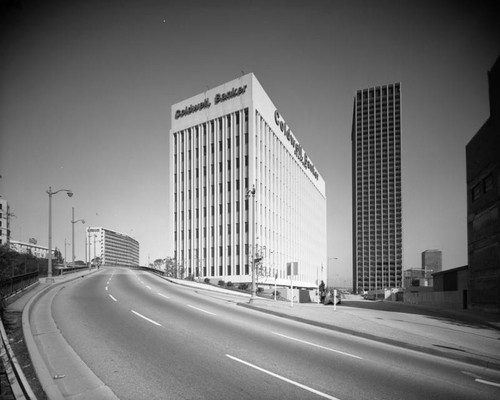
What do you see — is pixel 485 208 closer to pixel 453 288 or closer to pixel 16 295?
pixel 453 288

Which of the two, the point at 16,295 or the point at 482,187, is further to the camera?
the point at 482,187

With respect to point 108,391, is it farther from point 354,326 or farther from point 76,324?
point 354,326

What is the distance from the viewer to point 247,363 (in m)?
9.65

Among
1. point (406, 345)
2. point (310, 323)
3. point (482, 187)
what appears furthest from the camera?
point (482, 187)

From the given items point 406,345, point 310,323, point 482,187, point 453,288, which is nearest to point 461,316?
point 482,187

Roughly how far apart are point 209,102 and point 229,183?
665 inches

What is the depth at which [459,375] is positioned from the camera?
9.76 m

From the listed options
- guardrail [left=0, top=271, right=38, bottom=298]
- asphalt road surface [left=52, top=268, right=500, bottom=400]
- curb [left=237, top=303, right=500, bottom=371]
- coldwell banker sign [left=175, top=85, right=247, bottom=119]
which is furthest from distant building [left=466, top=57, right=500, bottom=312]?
coldwell banker sign [left=175, top=85, right=247, bottom=119]

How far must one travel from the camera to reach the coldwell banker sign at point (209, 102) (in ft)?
233

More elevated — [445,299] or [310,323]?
[310,323]

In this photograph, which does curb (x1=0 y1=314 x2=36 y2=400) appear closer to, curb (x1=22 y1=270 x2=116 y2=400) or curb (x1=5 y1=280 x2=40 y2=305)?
curb (x1=22 y1=270 x2=116 y2=400)

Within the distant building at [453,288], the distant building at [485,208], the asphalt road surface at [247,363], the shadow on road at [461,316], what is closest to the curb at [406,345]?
the asphalt road surface at [247,363]

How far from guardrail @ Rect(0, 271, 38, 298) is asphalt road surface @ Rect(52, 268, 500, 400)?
16.6 ft

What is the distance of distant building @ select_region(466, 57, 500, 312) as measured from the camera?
26.5 m
